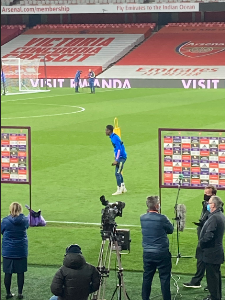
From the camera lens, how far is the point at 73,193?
1781cm

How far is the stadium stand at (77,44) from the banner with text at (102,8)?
10.8 feet

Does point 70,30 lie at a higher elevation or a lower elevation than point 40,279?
higher

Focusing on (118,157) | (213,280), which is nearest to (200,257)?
(213,280)

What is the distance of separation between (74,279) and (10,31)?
212ft

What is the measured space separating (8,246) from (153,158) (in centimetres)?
1265

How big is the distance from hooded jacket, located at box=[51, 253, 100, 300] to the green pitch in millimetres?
4165

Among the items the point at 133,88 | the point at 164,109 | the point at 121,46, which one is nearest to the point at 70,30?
the point at 121,46

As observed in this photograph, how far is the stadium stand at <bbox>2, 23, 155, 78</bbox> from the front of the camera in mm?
61812

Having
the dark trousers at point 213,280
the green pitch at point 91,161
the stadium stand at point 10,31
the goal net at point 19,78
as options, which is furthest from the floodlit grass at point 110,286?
the stadium stand at point 10,31

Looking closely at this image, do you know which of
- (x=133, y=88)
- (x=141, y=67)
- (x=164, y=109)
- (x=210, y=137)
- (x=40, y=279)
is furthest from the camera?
(x=141, y=67)

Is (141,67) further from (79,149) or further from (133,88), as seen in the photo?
(79,149)

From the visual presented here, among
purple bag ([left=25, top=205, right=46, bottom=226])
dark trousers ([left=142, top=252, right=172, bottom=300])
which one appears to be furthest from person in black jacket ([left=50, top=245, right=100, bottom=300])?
purple bag ([left=25, top=205, right=46, bottom=226])

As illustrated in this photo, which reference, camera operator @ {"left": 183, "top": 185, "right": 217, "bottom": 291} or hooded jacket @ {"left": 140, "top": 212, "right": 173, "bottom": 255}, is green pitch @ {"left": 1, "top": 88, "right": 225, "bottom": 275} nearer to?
camera operator @ {"left": 183, "top": 185, "right": 217, "bottom": 291}

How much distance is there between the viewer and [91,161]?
21812 millimetres
